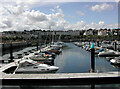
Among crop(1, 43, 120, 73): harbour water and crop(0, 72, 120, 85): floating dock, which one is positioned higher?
crop(0, 72, 120, 85): floating dock

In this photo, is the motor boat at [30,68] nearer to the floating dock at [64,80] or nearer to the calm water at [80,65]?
the calm water at [80,65]

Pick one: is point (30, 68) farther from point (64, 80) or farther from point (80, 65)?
point (80, 65)

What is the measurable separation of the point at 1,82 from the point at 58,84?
554cm

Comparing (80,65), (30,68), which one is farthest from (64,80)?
(80,65)

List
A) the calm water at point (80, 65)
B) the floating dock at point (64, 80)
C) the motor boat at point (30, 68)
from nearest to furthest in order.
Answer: the floating dock at point (64, 80), the motor boat at point (30, 68), the calm water at point (80, 65)

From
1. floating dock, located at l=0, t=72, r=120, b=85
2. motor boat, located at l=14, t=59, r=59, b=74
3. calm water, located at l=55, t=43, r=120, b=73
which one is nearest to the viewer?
floating dock, located at l=0, t=72, r=120, b=85

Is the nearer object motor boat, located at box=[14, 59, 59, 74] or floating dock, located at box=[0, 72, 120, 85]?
floating dock, located at box=[0, 72, 120, 85]

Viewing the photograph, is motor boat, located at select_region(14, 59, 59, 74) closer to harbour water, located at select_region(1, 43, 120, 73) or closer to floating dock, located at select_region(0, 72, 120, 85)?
harbour water, located at select_region(1, 43, 120, 73)

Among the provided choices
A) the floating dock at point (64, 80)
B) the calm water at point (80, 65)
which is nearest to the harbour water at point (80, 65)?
the calm water at point (80, 65)

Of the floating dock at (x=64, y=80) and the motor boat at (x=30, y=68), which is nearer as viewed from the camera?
the floating dock at (x=64, y=80)

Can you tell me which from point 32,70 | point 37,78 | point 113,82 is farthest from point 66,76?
point 32,70

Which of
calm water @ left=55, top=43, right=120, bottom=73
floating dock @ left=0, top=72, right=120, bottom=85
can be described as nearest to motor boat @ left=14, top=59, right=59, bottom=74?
calm water @ left=55, top=43, right=120, bottom=73

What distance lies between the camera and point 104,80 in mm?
13812

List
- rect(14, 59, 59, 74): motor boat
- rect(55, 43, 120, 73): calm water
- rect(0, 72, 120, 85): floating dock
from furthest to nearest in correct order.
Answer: rect(55, 43, 120, 73): calm water, rect(14, 59, 59, 74): motor boat, rect(0, 72, 120, 85): floating dock
